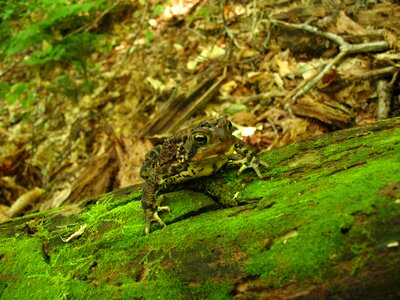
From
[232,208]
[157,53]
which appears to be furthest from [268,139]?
[157,53]

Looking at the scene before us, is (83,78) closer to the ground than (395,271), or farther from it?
closer to the ground

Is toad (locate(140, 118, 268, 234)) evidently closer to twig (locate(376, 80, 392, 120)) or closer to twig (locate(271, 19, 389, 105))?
twig (locate(376, 80, 392, 120))

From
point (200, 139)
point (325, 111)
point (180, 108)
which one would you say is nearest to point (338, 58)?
point (325, 111)

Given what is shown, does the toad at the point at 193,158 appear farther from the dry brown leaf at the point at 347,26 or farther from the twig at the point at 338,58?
the dry brown leaf at the point at 347,26

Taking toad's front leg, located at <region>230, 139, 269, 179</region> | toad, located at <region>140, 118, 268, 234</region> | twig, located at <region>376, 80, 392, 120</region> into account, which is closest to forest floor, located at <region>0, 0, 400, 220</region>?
twig, located at <region>376, 80, 392, 120</region>

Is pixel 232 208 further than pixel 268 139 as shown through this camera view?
No

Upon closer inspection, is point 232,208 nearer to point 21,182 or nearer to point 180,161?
point 180,161

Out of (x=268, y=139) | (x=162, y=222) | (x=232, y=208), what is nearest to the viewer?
(x=232, y=208)
